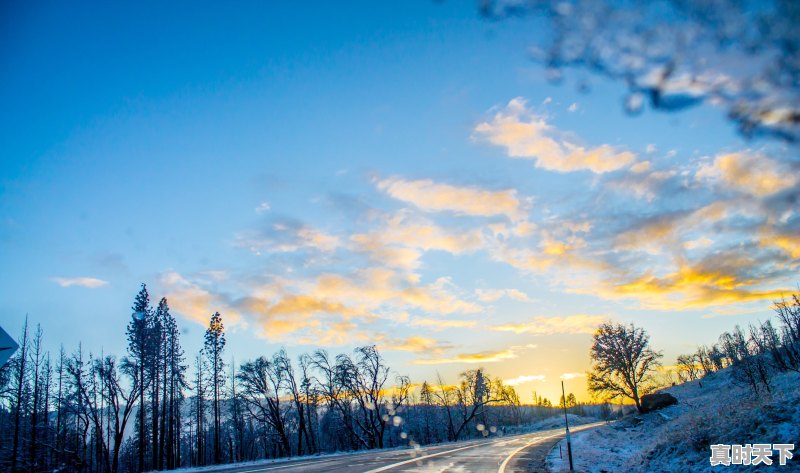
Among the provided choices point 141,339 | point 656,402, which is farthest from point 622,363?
point 141,339

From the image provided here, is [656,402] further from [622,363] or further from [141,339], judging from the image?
[141,339]

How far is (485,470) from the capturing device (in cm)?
1630

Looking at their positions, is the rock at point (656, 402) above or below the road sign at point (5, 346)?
below

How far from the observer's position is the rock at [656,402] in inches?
1714

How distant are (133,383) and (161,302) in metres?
10.9

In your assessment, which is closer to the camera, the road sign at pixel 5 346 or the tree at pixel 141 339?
the road sign at pixel 5 346

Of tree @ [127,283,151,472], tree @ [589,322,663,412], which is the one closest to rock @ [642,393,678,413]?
tree @ [589,322,663,412]

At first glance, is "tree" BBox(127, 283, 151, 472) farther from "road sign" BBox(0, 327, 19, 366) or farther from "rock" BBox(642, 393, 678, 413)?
"rock" BBox(642, 393, 678, 413)

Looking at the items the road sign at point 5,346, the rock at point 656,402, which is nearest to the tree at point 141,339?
the road sign at point 5,346

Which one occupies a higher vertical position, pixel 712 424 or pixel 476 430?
pixel 712 424

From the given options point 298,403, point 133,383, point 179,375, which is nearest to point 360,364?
point 298,403

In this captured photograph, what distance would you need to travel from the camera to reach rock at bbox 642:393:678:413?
4353 cm

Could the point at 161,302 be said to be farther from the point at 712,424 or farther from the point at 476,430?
the point at 476,430

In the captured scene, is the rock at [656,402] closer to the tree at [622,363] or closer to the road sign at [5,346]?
the tree at [622,363]
